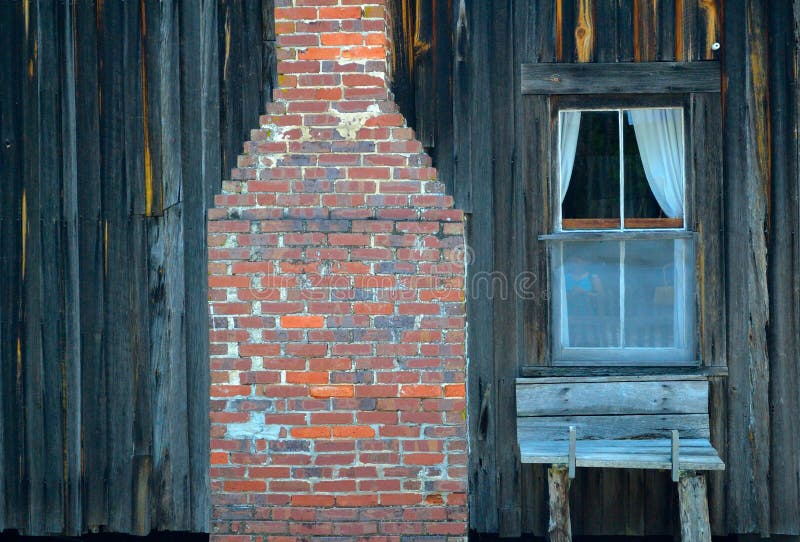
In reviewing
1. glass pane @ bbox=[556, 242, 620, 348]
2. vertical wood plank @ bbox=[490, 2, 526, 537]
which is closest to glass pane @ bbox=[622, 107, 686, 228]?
glass pane @ bbox=[556, 242, 620, 348]

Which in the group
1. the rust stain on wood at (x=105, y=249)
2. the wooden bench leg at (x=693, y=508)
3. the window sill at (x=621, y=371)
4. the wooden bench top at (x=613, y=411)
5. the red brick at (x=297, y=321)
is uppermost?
the rust stain on wood at (x=105, y=249)

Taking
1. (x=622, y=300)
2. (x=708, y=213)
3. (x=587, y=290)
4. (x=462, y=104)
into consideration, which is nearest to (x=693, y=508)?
(x=622, y=300)

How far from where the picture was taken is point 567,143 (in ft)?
16.9

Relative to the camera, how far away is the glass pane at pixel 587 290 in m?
5.13

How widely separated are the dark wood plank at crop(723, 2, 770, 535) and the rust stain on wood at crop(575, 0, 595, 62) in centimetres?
85

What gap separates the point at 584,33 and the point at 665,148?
90 centimetres

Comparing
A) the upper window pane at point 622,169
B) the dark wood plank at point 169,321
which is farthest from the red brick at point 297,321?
the upper window pane at point 622,169

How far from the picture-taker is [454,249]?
4.25m

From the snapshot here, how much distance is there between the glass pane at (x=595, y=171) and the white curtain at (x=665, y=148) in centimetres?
17

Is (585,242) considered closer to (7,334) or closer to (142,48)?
(142,48)

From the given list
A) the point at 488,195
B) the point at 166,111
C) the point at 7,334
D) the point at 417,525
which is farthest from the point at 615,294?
the point at 7,334

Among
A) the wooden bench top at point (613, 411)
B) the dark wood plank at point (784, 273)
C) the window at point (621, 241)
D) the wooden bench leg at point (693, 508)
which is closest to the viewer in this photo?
the wooden bench leg at point (693, 508)

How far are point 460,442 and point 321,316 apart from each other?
997mm

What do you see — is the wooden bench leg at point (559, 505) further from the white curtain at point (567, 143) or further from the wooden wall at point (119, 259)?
the wooden wall at point (119, 259)
